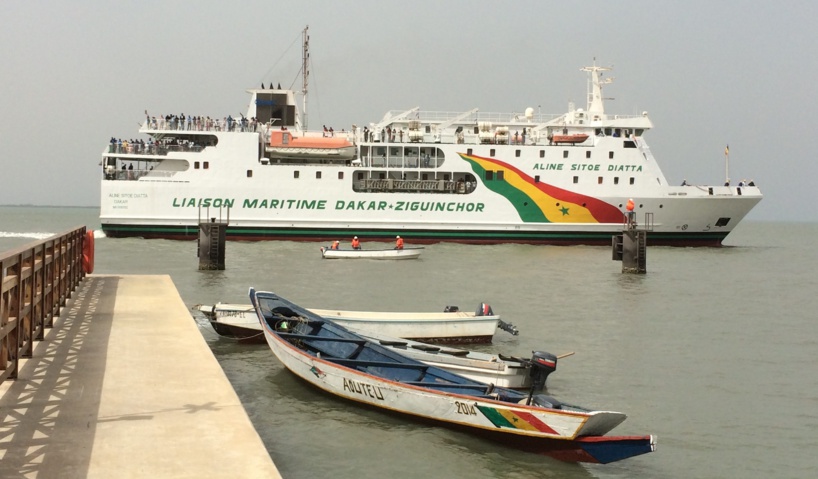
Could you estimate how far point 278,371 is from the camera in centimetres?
1261

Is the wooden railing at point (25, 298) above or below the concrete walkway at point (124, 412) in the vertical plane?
above

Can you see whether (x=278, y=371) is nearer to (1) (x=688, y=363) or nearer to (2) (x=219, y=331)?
(2) (x=219, y=331)

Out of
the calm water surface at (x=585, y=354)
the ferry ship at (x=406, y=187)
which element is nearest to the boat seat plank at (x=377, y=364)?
the calm water surface at (x=585, y=354)

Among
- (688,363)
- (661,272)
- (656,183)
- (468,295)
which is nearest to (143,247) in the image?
(468,295)

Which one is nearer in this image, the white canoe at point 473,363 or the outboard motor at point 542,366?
the outboard motor at point 542,366

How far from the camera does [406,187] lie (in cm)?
4144

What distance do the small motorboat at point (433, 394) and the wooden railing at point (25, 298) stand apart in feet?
9.70

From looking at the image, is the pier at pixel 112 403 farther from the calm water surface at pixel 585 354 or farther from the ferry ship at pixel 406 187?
the ferry ship at pixel 406 187

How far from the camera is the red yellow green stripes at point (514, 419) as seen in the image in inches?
327

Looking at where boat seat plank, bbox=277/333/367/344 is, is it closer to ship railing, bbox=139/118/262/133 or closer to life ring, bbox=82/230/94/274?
life ring, bbox=82/230/94/274

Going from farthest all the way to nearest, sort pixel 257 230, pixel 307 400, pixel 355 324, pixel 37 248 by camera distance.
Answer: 1. pixel 257 230
2. pixel 355 324
3. pixel 307 400
4. pixel 37 248

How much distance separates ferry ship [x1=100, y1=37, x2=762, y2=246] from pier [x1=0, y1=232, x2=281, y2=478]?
28725mm

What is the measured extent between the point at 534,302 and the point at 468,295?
1957mm

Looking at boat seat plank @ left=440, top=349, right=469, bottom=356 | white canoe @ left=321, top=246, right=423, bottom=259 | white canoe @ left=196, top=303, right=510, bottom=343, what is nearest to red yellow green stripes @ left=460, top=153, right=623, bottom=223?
white canoe @ left=321, top=246, right=423, bottom=259
